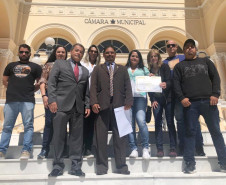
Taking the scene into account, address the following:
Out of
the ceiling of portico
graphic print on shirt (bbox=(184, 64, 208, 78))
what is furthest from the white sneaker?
the ceiling of portico

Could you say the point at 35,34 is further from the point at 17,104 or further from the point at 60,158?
the point at 60,158

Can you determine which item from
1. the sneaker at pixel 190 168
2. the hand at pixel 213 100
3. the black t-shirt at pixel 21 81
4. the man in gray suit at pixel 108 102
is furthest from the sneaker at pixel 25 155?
the hand at pixel 213 100

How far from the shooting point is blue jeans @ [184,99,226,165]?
298 centimetres

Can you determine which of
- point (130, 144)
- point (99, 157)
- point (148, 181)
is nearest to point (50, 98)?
point (99, 157)

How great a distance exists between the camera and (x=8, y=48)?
10.8 metres

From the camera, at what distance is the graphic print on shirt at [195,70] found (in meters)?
3.19

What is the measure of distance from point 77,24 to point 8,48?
162 inches

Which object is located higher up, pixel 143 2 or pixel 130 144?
pixel 143 2

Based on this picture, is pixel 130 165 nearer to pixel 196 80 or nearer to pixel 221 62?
pixel 196 80

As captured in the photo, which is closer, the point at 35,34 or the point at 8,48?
the point at 8,48

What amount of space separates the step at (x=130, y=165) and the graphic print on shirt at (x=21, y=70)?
4.80 feet

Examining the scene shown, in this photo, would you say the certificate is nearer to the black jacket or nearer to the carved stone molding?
the black jacket

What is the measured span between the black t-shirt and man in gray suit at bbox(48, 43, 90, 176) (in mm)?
671

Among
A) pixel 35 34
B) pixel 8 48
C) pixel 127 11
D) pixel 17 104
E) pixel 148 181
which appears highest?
pixel 127 11
